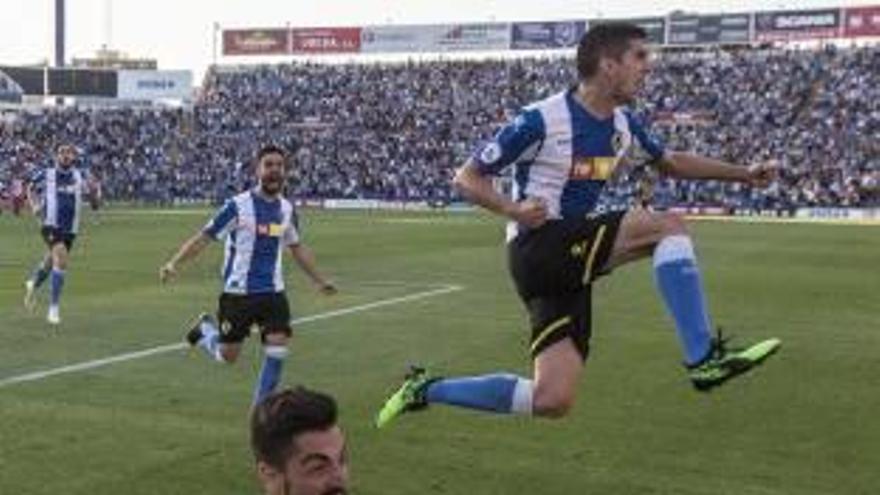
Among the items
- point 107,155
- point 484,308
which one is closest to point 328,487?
point 484,308

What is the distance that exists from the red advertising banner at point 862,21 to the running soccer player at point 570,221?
231ft

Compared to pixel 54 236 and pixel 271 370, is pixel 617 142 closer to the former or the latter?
pixel 271 370

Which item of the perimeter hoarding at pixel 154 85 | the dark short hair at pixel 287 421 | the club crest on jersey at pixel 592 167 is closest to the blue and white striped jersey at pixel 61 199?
the club crest on jersey at pixel 592 167

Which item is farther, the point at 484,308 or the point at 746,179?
the point at 484,308

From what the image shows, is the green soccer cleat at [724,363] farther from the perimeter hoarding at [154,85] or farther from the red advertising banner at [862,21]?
the perimeter hoarding at [154,85]

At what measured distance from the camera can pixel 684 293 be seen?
721cm

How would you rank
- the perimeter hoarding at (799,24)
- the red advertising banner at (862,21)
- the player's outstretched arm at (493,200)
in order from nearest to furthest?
the player's outstretched arm at (493,200), the red advertising banner at (862,21), the perimeter hoarding at (799,24)

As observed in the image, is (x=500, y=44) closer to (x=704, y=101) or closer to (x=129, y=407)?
(x=704, y=101)

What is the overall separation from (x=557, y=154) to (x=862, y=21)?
233 ft

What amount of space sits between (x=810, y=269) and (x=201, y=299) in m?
13.5

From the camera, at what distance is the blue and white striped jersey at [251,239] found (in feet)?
39.2

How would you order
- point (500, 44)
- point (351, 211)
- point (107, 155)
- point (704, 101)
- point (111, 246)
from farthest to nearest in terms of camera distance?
point (500, 44)
point (107, 155)
point (704, 101)
point (351, 211)
point (111, 246)

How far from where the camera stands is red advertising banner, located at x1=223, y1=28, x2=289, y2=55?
313 ft

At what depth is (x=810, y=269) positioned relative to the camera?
28.3m
